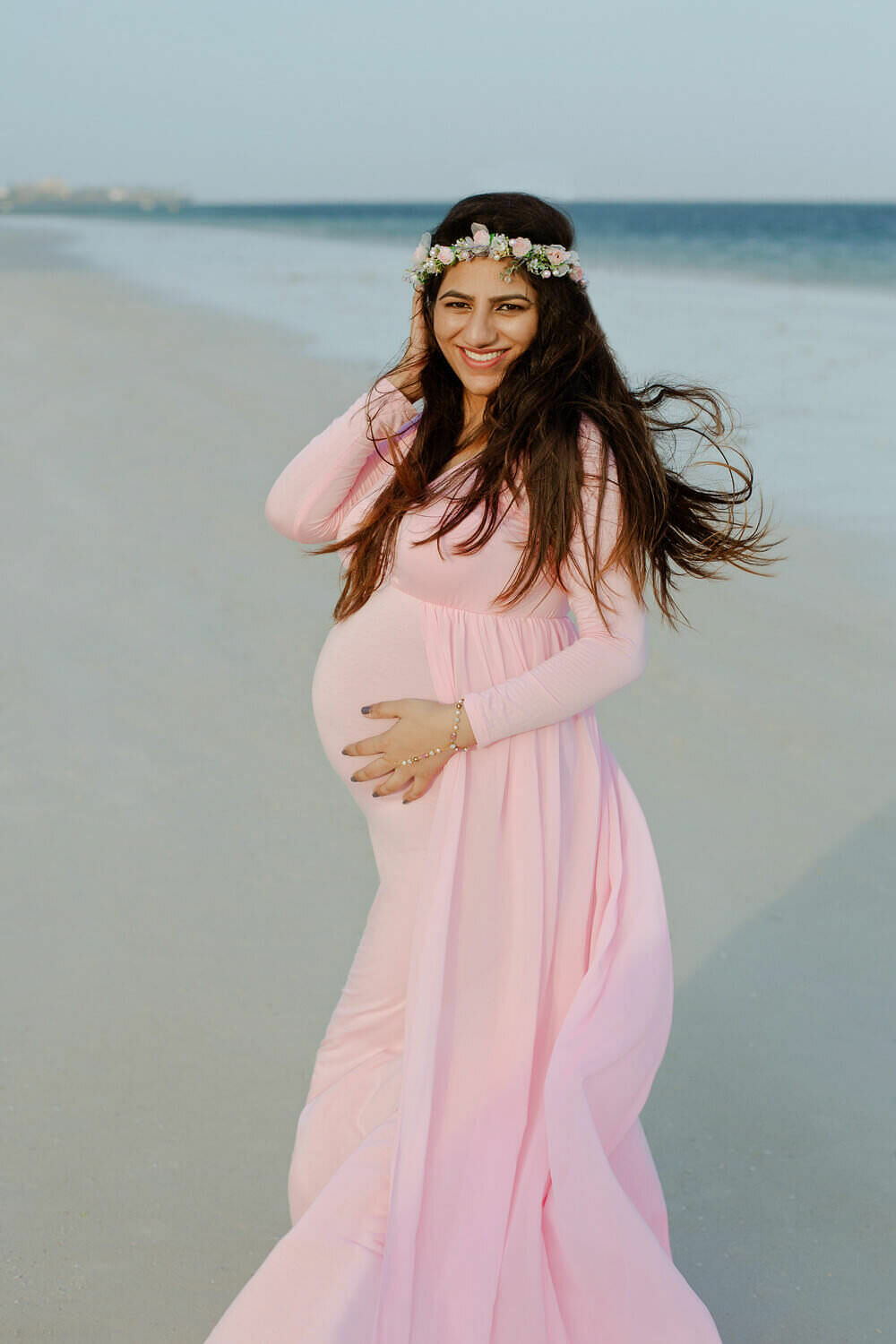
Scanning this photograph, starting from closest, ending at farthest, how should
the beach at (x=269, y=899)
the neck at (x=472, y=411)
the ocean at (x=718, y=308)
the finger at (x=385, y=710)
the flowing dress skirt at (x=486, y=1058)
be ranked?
1. the flowing dress skirt at (x=486, y=1058)
2. the finger at (x=385, y=710)
3. the neck at (x=472, y=411)
4. the beach at (x=269, y=899)
5. the ocean at (x=718, y=308)

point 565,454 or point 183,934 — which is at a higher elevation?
point 565,454

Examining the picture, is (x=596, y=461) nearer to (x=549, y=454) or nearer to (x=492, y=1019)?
(x=549, y=454)

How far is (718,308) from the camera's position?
1612cm

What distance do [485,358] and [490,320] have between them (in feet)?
0.20

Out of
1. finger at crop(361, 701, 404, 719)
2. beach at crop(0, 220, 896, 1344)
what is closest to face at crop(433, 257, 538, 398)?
finger at crop(361, 701, 404, 719)

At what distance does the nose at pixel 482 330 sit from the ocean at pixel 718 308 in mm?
409

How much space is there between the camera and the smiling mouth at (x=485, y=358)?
7.14 feet

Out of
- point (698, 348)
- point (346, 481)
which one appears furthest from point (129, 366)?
point (346, 481)

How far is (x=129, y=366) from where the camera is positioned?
1095 centimetres

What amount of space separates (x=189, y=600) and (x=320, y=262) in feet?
65.6

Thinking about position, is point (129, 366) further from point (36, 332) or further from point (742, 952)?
point (742, 952)

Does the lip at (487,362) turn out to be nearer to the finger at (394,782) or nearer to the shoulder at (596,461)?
the shoulder at (596,461)

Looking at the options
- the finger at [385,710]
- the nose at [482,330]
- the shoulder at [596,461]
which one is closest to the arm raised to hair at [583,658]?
the shoulder at [596,461]

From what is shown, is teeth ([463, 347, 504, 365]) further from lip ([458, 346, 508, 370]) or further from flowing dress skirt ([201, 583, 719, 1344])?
flowing dress skirt ([201, 583, 719, 1344])
